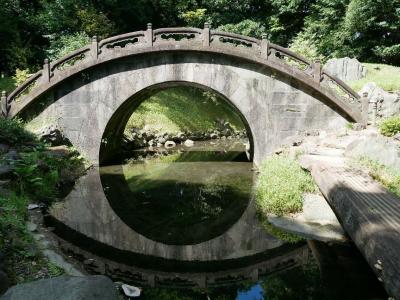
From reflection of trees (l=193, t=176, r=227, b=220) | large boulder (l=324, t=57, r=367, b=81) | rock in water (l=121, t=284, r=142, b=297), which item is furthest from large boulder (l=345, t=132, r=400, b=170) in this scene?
large boulder (l=324, t=57, r=367, b=81)

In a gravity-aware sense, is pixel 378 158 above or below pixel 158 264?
above

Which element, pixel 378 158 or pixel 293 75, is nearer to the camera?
pixel 378 158

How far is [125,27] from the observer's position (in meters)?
30.7

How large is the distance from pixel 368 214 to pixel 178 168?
42.8 feet

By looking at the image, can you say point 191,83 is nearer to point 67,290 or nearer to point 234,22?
point 67,290

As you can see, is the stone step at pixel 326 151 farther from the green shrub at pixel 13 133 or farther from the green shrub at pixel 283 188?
the green shrub at pixel 13 133

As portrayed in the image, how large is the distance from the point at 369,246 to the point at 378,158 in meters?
5.90

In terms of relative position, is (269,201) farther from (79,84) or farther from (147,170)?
(79,84)

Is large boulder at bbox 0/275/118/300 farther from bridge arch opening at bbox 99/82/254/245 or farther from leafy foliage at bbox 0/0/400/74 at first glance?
leafy foliage at bbox 0/0/400/74

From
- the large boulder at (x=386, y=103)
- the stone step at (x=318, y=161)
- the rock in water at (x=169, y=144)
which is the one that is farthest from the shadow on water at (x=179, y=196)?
the rock in water at (x=169, y=144)

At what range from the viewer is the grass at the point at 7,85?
23.3 meters

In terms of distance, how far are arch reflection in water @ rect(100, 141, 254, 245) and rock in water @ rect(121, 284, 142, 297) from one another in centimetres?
274

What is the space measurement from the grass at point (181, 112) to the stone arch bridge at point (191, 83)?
8421mm

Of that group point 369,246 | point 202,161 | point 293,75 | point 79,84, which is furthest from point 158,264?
point 202,161
